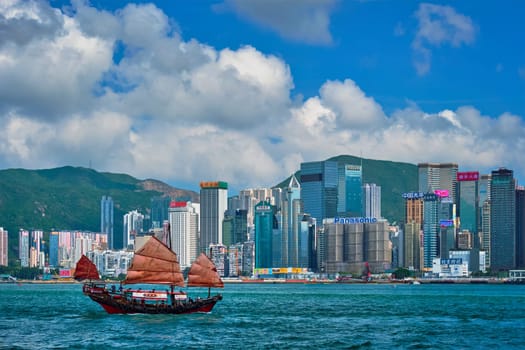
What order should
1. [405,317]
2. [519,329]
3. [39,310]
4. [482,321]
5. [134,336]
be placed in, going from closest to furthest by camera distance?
[134,336]
[519,329]
[482,321]
[405,317]
[39,310]

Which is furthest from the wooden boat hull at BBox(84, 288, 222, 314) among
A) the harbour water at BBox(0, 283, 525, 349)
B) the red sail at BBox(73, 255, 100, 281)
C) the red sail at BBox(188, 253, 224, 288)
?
the red sail at BBox(73, 255, 100, 281)

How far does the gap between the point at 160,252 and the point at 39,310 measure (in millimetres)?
31422

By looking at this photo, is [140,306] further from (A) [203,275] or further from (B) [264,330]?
(B) [264,330]

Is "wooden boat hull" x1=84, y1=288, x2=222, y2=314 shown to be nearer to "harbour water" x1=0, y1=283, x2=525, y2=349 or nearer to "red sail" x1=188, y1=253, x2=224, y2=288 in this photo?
"harbour water" x1=0, y1=283, x2=525, y2=349

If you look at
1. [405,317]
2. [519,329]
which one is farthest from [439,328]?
[405,317]

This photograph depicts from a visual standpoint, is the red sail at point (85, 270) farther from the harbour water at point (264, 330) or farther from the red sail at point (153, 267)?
the red sail at point (153, 267)

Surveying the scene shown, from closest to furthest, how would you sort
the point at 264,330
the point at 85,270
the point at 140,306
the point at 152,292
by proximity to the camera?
the point at 264,330 < the point at 140,306 < the point at 152,292 < the point at 85,270

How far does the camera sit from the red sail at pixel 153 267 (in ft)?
383

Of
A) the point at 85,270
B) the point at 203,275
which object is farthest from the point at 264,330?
the point at 85,270

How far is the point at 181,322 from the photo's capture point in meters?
106

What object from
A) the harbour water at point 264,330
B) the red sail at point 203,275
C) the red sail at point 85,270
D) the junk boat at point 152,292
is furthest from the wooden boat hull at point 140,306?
the red sail at point 85,270

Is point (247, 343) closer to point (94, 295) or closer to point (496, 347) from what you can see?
point (496, 347)

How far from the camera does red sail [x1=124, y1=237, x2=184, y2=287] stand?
383ft

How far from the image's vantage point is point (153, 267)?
11775 centimetres
